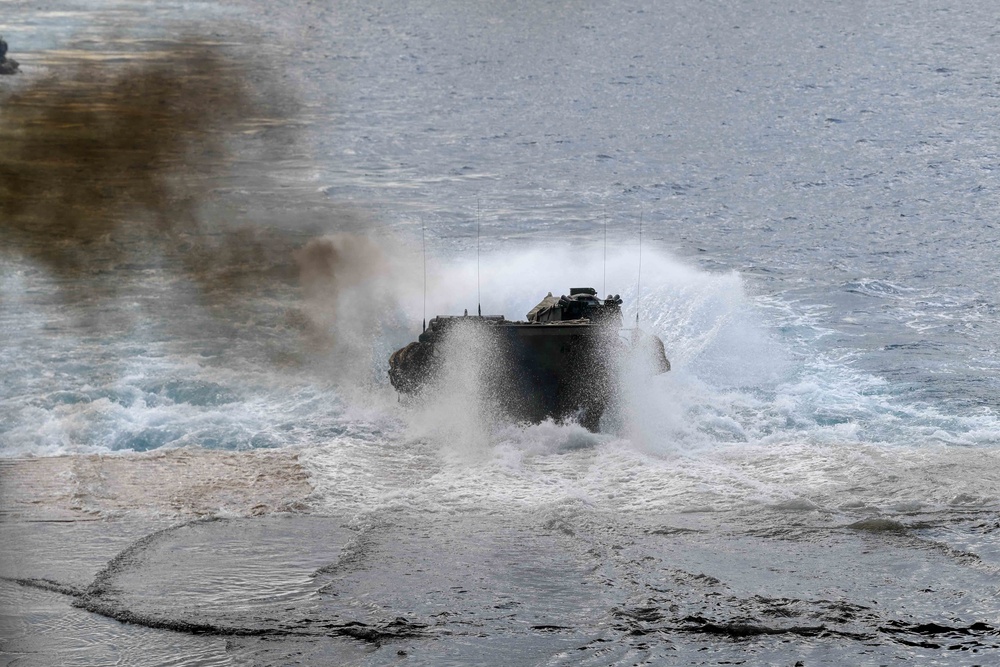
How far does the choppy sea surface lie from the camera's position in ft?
57.3

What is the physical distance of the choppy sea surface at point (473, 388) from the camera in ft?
57.3

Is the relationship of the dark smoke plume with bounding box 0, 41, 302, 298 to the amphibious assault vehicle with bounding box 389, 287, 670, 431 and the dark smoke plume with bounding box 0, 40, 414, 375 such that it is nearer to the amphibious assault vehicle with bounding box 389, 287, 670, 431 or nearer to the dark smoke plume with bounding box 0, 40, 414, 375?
the dark smoke plume with bounding box 0, 40, 414, 375

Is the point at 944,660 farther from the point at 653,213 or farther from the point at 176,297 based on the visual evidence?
the point at 653,213

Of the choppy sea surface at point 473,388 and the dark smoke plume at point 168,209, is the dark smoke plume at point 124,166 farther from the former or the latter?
the choppy sea surface at point 473,388

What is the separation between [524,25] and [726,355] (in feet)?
306

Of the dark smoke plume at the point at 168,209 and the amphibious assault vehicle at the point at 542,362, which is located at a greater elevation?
the dark smoke plume at the point at 168,209

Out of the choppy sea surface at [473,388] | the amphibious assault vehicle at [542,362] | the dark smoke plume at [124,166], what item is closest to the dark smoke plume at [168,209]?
the dark smoke plume at [124,166]

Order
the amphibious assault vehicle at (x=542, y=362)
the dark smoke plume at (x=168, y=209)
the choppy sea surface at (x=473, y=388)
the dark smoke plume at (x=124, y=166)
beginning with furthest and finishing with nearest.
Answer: the dark smoke plume at (x=124, y=166) < the dark smoke plume at (x=168, y=209) < the amphibious assault vehicle at (x=542, y=362) < the choppy sea surface at (x=473, y=388)

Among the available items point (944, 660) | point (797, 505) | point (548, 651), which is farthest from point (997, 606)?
point (548, 651)

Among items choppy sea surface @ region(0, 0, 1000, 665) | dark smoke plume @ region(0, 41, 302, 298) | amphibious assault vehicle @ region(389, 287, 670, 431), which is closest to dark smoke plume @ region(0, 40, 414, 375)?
dark smoke plume @ region(0, 41, 302, 298)

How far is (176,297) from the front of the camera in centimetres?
3538

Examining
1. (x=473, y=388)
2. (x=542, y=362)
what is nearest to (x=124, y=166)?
(x=473, y=388)

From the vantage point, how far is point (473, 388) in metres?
25.4

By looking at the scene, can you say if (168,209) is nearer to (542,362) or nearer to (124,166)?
(124,166)
